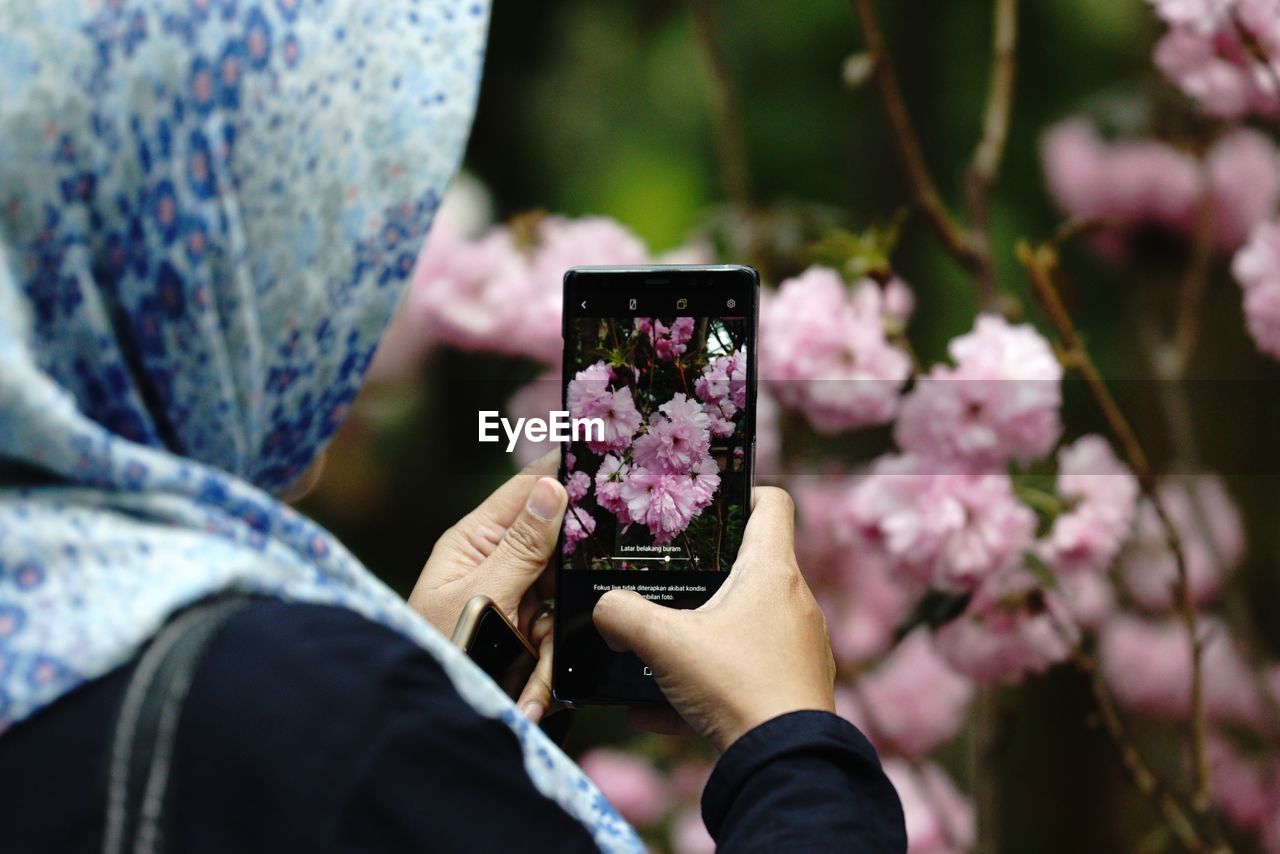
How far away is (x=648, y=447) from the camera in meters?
0.62

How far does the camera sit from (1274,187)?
3.81ft

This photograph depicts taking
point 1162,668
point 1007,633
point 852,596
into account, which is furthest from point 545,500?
point 1162,668

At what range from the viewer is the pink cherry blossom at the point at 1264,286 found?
83 centimetres

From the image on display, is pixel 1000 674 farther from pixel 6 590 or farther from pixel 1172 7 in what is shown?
pixel 6 590

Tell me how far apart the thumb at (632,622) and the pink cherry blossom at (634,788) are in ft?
2.74

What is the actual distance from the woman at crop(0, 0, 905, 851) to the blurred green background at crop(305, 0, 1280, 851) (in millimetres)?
839

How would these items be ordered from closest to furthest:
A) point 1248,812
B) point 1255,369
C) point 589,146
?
point 1248,812, point 1255,369, point 589,146

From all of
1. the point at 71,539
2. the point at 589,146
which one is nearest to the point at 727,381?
the point at 71,539

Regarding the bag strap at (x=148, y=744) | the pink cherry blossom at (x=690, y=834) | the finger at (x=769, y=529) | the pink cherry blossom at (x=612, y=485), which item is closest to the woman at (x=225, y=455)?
the bag strap at (x=148, y=744)

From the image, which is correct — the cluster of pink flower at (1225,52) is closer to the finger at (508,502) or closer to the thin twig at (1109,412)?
the thin twig at (1109,412)

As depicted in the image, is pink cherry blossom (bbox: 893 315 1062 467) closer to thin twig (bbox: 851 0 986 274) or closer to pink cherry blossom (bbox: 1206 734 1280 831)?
thin twig (bbox: 851 0 986 274)

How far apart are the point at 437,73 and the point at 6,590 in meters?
0.22

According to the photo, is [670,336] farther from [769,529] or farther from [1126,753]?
[1126,753]

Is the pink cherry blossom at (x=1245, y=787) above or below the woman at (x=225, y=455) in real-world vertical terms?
below
